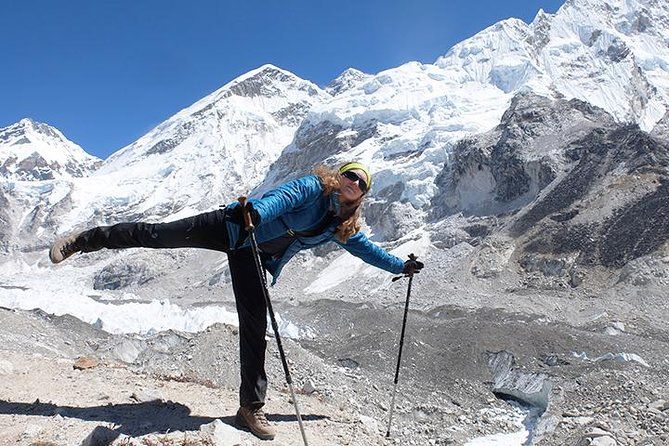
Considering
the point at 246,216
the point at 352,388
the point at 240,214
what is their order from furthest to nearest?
the point at 352,388
the point at 240,214
the point at 246,216

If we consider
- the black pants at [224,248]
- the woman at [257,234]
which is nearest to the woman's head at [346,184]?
the woman at [257,234]

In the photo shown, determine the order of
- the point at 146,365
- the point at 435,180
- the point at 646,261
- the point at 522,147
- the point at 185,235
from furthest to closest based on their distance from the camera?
1. the point at 435,180
2. the point at 522,147
3. the point at 646,261
4. the point at 146,365
5. the point at 185,235

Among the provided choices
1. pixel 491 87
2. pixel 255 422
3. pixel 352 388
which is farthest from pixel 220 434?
pixel 491 87

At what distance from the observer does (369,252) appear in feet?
21.0

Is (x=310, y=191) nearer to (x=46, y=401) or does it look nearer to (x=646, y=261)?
(x=46, y=401)

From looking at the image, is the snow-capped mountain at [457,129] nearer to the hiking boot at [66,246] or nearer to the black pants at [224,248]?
the black pants at [224,248]

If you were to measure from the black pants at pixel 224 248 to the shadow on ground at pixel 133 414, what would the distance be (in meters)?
0.61

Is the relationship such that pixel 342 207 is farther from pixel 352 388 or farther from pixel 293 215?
pixel 352 388

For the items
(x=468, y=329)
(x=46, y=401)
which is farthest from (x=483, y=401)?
(x=468, y=329)

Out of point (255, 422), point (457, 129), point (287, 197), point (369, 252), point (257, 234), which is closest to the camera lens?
point (287, 197)

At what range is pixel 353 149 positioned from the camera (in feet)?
401

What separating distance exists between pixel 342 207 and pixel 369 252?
1150 millimetres

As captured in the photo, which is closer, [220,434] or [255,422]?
[220,434]

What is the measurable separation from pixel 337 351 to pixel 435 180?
66.6 m
